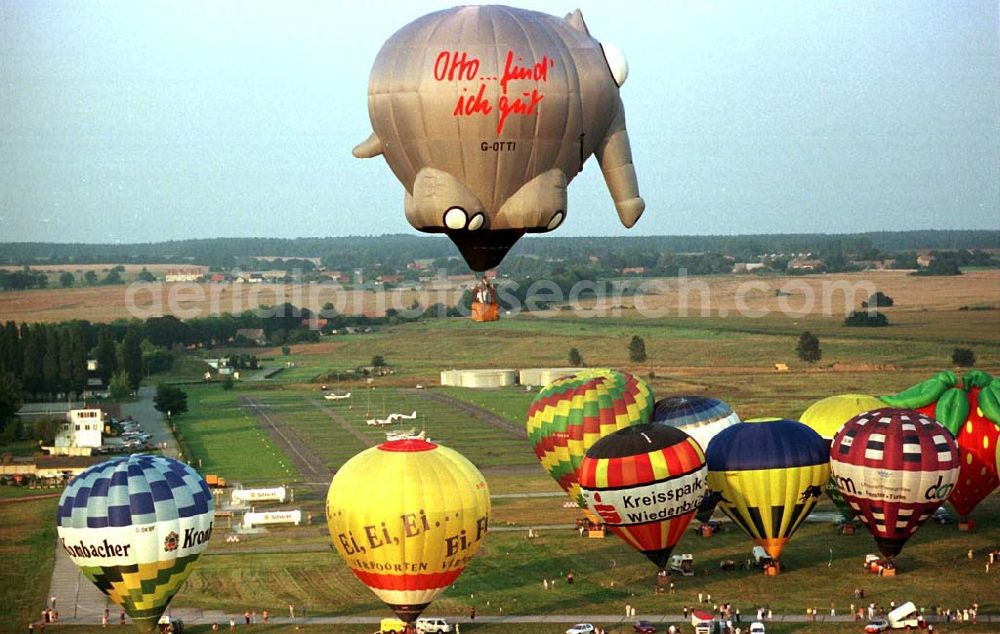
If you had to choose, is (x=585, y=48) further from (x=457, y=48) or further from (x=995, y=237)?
(x=995, y=237)

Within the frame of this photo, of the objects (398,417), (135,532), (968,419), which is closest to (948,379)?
(968,419)

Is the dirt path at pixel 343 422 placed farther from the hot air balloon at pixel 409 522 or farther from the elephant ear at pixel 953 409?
the hot air balloon at pixel 409 522

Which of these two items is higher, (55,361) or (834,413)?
(834,413)

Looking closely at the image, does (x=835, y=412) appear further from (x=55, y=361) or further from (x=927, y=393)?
(x=55, y=361)

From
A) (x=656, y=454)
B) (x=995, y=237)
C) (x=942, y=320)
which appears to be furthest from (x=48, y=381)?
(x=995, y=237)

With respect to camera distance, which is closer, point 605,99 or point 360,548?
point 605,99

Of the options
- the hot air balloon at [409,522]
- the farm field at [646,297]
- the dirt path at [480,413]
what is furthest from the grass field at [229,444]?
the farm field at [646,297]
